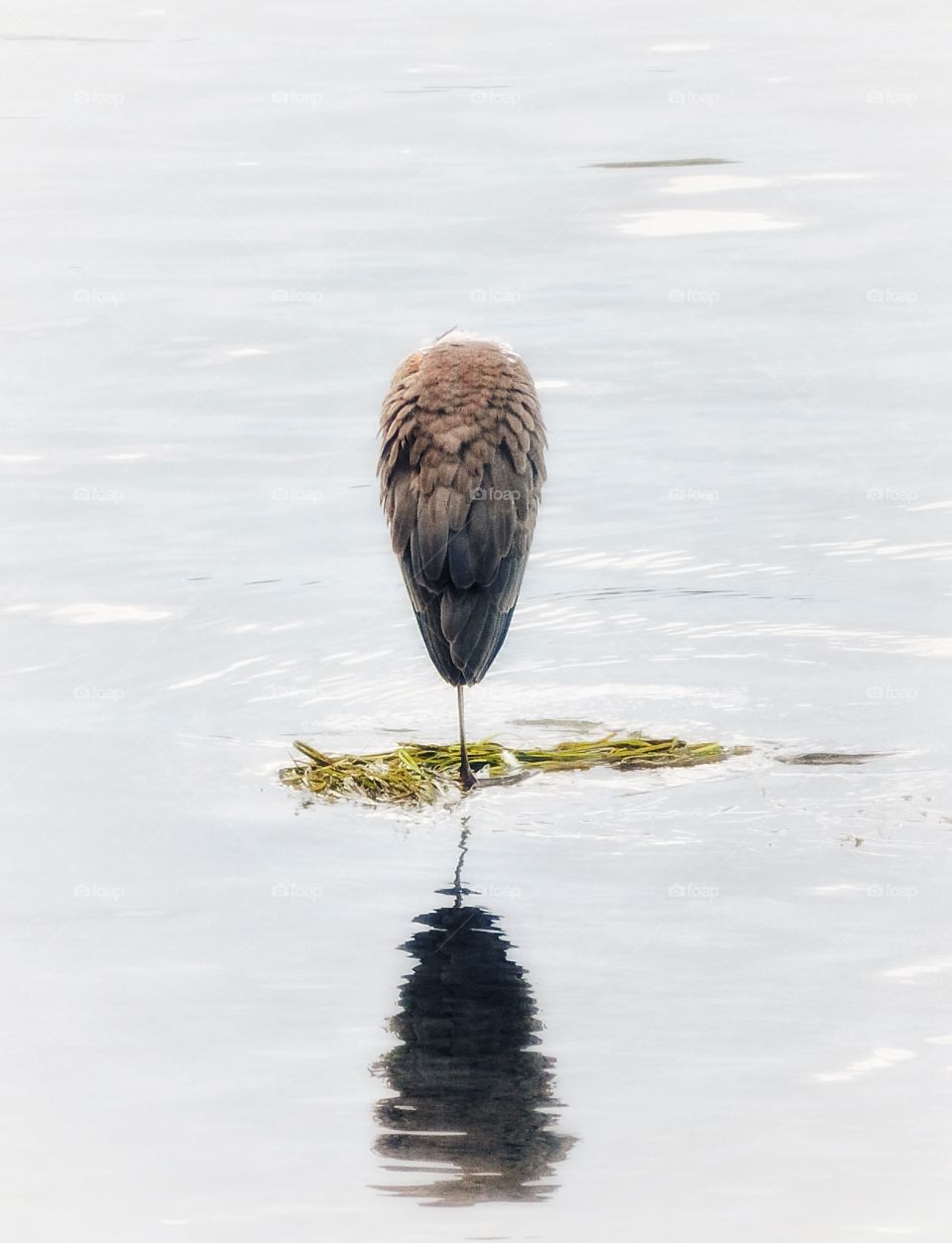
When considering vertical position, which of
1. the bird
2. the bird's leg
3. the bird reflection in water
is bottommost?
the bird reflection in water

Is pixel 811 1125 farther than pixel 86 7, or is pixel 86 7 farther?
pixel 86 7

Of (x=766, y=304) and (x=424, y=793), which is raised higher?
(x=766, y=304)

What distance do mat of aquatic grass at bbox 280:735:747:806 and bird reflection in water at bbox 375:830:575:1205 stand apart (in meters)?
1.24

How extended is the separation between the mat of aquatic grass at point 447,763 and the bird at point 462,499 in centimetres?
17

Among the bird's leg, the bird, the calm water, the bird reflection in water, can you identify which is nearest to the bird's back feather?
the bird

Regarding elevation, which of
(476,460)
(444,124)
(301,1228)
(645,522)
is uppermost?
(444,124)

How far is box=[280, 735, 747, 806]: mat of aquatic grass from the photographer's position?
29.5 feet

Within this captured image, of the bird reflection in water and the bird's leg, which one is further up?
the bird's leg

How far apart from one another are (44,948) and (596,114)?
16.0 m

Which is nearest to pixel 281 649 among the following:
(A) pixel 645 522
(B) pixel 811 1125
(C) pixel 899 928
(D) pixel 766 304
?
(A) pixel 645 522

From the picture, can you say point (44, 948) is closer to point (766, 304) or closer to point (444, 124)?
point (766, 304)

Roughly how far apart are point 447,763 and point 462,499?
114 cm

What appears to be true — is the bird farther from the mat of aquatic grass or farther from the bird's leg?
the mat of aquatic grass

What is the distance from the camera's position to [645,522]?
40.0 feet
